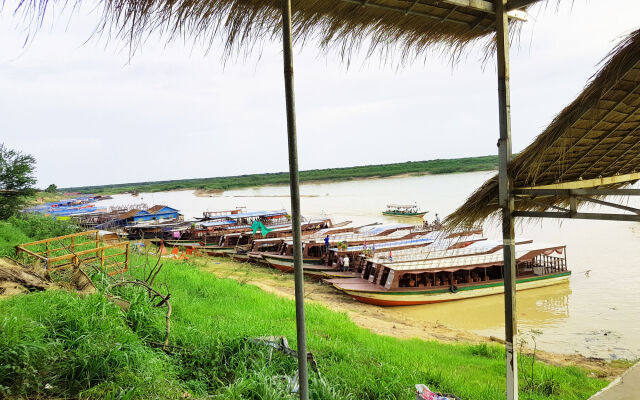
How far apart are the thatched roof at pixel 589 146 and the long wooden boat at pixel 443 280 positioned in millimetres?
8137

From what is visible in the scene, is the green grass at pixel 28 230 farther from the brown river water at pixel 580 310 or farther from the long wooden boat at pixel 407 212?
the long wooden boat at pixel 407 212

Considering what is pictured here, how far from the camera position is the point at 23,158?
16.4m

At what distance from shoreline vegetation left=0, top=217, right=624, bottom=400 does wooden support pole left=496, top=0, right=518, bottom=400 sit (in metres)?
1.24

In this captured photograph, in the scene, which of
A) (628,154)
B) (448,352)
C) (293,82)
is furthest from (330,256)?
(293,82)

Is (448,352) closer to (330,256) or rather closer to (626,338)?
(626,338)

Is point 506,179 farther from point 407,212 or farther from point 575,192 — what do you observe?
point 407,212

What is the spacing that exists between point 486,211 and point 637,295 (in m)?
11.2

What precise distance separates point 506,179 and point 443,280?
981 cm

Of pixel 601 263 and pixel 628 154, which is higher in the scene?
pixel 628 154

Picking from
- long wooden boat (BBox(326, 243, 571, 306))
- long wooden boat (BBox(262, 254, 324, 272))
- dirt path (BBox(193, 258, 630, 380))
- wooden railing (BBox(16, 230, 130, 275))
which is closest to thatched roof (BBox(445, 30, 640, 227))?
dirt path (BBox(193, 258, 630, 380))

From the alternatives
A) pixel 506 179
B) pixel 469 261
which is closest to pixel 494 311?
pixel 469 261

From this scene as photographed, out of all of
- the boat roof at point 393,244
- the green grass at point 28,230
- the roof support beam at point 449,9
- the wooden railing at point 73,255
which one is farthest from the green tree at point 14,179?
the roof support beam at point 449,9

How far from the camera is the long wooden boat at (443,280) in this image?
1170 centimetres

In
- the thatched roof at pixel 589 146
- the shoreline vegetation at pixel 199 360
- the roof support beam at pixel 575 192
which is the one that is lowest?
the shoreline vegetation at pixel 199 360
